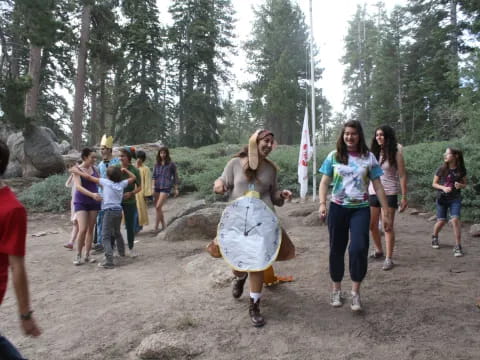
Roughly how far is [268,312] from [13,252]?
2569mm

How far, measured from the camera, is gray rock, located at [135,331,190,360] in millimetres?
3119

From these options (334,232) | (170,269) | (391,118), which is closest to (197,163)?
(170,269)

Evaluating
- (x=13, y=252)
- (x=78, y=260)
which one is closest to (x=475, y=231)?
(x=78, y=260)

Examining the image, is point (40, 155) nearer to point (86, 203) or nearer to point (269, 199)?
point (86, 203)

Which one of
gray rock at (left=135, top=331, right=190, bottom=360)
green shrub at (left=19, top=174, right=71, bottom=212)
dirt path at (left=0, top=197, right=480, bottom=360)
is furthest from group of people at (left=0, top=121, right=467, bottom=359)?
green shrub at (left=19, top=174, right=71, bottom=212)

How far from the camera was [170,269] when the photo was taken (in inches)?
233

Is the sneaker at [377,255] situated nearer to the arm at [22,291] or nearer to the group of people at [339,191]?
the group of people at [339,191]

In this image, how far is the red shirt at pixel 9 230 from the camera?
1.92 meters

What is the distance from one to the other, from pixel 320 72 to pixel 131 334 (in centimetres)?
3557

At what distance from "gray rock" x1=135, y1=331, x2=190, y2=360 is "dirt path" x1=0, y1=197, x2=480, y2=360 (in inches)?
3.9

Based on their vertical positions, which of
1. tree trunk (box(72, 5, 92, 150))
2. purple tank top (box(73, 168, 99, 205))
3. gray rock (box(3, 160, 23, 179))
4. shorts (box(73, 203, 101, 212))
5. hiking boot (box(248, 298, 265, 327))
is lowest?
hiking boot (box(248, 298, 265, 327))

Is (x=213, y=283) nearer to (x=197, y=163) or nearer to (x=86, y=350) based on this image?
(x=86, y=350)

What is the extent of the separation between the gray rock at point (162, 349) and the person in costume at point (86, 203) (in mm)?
3334

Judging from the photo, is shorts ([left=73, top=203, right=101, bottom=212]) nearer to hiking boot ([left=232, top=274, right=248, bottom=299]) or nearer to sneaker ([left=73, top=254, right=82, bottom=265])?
sneaker ([left=73, top=254, right=82, bottom=265])
